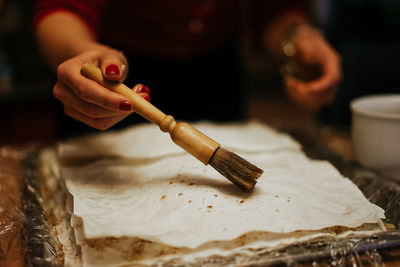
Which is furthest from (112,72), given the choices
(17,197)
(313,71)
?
(313,71)

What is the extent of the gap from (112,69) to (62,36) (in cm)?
34

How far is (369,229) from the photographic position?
72 cm

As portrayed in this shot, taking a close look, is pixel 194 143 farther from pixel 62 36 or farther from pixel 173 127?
pixel 62 36

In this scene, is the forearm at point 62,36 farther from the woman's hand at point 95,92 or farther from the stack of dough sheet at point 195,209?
the stack of dough sheet at point 195,209

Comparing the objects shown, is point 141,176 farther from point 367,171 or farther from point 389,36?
point 389,36

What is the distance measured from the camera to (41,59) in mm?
2971

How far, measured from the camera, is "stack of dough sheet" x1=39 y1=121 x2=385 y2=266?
2.17ft

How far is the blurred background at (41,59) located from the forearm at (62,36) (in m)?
1.11

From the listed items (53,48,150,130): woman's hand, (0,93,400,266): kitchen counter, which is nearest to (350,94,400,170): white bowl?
(0,93,400,266): kitchen counter

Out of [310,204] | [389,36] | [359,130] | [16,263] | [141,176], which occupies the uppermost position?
[389,36]

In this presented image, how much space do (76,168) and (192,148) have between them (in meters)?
0.42

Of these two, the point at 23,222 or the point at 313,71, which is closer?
the point at 23,222

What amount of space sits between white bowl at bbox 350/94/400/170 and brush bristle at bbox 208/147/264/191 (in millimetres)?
403

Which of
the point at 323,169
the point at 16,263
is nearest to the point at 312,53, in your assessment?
the point at 323,169
